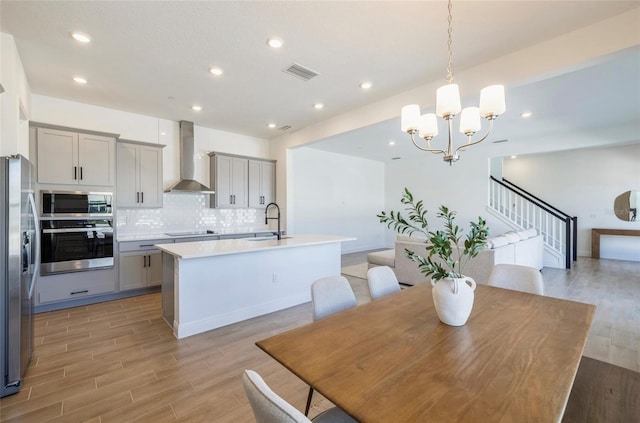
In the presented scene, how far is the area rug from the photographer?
5375 millimetres

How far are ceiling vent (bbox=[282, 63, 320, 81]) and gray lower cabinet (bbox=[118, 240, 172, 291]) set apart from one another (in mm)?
3128

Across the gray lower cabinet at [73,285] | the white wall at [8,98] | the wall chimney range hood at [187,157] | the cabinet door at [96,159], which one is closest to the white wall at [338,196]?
the wall chimney range hood at [187,157]

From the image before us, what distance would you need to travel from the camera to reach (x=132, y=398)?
196cm

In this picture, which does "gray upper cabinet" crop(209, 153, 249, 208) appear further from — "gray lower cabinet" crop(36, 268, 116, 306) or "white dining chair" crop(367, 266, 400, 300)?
"white dining chair" crop(367, 266, 400, 300)

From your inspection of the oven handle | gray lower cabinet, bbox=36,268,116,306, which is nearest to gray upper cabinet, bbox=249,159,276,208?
the oven handle

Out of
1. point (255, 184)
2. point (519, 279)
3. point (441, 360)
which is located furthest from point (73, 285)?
point (519, 279)

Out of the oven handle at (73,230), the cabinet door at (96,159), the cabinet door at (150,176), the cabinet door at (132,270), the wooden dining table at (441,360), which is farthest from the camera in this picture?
the cabinet door at (150,176)

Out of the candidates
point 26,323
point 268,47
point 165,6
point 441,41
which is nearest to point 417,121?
point 441,41

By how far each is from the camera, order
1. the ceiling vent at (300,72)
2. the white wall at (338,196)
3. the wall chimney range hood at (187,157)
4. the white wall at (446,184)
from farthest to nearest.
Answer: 1. the white wall at (446,184)
2. the white wall at (338,196)
3. the wall chimney range hood at (187,157)
4. the ceiling vent at (300,72)

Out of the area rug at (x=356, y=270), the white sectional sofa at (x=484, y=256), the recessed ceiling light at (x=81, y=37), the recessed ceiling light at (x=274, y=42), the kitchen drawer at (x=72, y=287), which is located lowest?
the area rug at (x=356, y=270)

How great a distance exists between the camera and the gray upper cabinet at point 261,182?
228 inches

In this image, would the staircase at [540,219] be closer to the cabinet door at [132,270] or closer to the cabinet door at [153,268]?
the cabinet door at [153,268]

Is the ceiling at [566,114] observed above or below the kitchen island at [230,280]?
above

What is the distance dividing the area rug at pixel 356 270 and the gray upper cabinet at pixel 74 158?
166 inches
